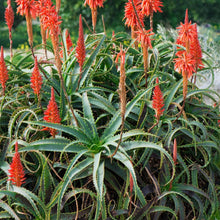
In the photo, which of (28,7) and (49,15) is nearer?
(49,15)

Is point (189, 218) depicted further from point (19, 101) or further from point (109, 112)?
point (19, 101)

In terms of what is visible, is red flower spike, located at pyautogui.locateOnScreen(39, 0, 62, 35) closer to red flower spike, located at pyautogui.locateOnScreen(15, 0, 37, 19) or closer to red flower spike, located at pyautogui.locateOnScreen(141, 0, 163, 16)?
red flower spike, located at pyautogui.locateOnScreen(15, 0, 37, 19)

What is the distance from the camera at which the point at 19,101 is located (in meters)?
2.34

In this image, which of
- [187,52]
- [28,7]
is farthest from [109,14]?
[187,52]

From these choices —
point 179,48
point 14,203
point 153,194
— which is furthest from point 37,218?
point 179,48

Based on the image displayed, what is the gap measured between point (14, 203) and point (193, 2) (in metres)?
11.1

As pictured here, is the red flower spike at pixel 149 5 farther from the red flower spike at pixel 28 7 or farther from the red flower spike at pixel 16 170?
the red flower spike at pixel 16 170

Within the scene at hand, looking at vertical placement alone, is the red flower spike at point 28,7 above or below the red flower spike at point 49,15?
above

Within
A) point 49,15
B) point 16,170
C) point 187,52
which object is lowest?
point 16,170

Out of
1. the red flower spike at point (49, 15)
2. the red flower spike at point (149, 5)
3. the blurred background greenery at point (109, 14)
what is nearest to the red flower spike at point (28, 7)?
the red flower spike at point (49, 15)

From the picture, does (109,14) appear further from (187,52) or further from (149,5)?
(187,52)

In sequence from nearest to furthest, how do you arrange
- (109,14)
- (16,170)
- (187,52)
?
(16,170)
(187,52)
(109,14)

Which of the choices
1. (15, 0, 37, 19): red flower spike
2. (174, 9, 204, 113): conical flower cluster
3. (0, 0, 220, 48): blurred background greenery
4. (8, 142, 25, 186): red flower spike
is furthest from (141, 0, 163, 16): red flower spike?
(0, 0, 220, 48): blurred background greenery

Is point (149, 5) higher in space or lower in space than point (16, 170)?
higher
